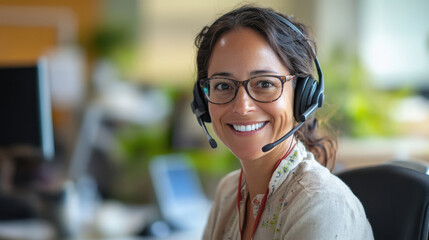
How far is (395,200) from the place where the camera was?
1028 mm

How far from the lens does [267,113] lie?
978 millimetres

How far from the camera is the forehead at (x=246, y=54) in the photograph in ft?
3.14

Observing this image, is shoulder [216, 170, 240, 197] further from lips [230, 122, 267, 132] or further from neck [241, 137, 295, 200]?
lips [230, 122, 267, 132]

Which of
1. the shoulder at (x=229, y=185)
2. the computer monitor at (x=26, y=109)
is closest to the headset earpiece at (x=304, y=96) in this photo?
the shoulder at (x=229, y=185)

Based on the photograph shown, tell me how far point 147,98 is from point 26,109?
276cm

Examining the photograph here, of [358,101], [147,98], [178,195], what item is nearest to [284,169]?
[178,195]

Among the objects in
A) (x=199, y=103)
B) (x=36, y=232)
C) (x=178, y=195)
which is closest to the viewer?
(x=199, y=103)

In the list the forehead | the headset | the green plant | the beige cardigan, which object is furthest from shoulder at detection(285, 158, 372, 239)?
the green plant

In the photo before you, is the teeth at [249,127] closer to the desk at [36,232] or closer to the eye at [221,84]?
the eye at [221,84]

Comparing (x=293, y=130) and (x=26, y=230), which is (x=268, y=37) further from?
(x=26, y=230)

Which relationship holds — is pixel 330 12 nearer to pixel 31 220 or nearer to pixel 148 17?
pixel 148 17

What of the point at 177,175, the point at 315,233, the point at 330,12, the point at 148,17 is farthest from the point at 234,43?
the point at 148,17

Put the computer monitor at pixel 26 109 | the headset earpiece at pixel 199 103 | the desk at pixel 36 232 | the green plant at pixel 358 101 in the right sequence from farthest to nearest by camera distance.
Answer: the green plant at pixel 358 101, the desk at pixel 36 232, the computer monitor at pixel 26 109, the headset earpiece at pixel 199 103

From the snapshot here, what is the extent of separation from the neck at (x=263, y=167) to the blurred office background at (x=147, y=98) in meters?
0.23
